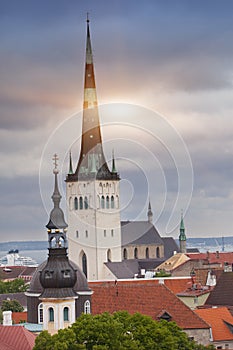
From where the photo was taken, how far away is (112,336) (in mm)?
61781

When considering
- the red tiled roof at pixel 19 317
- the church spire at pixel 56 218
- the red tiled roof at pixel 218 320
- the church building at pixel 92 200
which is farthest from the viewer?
the church building at pixel 92 200

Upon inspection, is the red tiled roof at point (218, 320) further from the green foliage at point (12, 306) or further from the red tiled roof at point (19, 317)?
the green foliage at point (12, 306)

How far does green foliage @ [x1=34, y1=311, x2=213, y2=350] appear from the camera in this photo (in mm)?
61188

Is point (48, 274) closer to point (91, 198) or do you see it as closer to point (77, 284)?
point (77, 284)

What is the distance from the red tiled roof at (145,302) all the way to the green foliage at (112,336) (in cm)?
1838

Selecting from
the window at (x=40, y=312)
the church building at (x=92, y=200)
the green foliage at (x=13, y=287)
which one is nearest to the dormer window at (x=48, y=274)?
the window at (x=40, y=312)

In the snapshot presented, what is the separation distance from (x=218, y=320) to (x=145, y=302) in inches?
217

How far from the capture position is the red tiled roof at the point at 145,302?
8529 cm

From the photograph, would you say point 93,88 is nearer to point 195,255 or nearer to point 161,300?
point 195,255

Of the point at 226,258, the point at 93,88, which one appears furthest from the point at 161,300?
the point at 226,258

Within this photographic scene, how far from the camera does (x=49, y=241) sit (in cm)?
7456

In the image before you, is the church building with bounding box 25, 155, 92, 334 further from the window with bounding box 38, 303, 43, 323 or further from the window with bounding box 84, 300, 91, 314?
the window with bounding box 38, 303, 43, 323

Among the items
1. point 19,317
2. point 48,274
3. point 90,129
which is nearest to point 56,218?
point 48,274

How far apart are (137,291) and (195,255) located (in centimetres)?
10890
